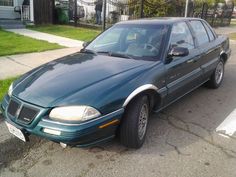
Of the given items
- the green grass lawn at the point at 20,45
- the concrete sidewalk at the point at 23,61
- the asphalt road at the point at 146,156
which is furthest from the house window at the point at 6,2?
the asphalt road at the point at 146,156

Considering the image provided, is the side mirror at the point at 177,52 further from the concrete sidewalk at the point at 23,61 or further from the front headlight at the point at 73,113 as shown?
the concrete sidewalk at the point at 23,61

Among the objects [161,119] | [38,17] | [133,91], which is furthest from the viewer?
[38,17]

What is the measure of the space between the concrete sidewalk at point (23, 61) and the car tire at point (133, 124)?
371 centimetres

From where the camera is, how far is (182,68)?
13.8 ft

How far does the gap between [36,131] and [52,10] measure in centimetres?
1415

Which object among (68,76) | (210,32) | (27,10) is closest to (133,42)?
(68,76)

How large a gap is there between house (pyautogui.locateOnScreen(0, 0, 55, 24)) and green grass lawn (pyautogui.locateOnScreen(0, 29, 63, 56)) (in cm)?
472

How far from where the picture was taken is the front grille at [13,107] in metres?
3.02

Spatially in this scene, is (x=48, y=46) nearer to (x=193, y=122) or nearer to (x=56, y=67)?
(x=56, y=67)

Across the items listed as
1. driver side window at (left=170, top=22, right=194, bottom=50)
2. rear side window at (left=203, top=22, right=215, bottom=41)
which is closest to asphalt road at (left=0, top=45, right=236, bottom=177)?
driver side window at (left=170, top=22, right=194, bottom=50)

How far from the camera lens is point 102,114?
2.85m

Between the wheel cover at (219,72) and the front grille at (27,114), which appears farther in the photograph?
the wheel cover at (219,72)

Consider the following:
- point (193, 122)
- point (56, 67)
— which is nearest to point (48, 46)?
point (56, 67)

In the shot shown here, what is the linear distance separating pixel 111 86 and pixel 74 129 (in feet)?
2.14
